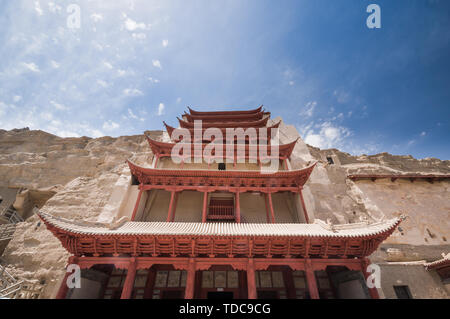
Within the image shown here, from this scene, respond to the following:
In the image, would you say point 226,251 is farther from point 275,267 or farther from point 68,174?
point 68,174

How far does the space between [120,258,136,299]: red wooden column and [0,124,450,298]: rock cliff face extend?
17.4ft

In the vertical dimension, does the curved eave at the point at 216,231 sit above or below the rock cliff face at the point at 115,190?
below

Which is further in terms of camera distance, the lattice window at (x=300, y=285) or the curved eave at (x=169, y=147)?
the curved eave at (x=169, y=147)

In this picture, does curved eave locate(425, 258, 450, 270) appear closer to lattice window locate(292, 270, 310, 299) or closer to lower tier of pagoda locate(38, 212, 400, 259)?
lower tier of pagoda locate(38, 212, 400, 259)

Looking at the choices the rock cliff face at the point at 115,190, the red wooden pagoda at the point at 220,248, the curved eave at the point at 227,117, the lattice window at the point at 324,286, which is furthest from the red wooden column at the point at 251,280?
the curved eave at the point at 227,117

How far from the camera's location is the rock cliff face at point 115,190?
10.2 meters

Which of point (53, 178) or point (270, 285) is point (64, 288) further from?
point (53, 178)

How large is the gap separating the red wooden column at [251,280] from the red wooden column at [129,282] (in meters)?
4.02

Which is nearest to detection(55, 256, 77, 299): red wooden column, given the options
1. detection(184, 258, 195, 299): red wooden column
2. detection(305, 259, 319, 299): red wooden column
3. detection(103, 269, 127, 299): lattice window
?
detection(103, 269, 127, 299): lattice window

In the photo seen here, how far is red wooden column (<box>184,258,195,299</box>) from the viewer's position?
6321 mm

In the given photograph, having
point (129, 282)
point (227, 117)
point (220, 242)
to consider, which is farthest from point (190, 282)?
point (227, 117)

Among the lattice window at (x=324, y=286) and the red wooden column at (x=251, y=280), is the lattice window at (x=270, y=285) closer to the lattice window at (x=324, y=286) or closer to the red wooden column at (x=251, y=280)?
the lattice window at (x=324, y=286)

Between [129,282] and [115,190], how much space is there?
24.8ft
